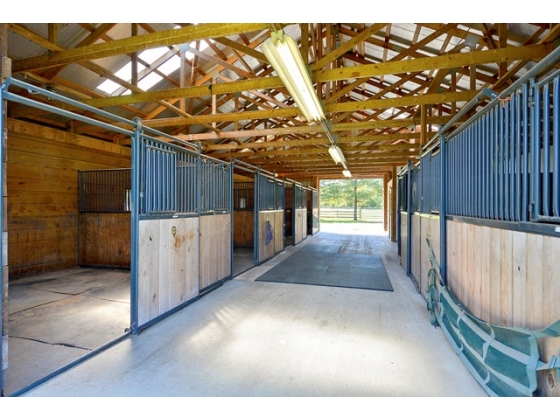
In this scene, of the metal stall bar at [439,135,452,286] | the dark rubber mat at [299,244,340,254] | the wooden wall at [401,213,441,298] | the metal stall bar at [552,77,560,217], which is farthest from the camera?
the dark rubber mat at [299,244,340,254]

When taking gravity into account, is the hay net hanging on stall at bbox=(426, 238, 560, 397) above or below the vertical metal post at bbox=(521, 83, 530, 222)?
below

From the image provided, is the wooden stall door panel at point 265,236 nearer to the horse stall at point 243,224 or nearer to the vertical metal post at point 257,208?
the vertical metal post at point 257,208

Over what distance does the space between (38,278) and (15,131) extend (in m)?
2.32

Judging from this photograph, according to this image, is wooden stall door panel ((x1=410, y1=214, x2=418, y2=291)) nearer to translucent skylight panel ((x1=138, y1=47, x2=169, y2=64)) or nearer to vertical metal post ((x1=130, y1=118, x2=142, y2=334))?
vertical metal post ((x1=130, y1=118, x2=142, y2=334))

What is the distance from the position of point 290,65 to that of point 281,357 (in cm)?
246

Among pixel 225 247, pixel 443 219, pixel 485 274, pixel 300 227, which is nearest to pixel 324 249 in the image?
pixel 300 227

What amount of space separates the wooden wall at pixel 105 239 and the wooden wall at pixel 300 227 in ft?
16.1

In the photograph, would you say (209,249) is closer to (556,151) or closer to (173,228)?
(173,228)

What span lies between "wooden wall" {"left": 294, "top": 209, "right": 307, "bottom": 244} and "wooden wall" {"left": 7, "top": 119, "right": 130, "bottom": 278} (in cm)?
564

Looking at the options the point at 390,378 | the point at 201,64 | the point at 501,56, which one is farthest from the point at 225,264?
the point at 201,64

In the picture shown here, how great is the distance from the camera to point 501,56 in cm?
287

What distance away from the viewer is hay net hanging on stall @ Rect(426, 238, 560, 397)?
4.20ft

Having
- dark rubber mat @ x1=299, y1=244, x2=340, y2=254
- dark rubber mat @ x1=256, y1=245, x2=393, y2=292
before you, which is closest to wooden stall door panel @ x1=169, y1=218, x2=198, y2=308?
dark rubber mat @ x1=256, y1=245, x2=393, y2=292

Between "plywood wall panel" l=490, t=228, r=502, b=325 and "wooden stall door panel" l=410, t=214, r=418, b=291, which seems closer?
"plywood wall panel" l=490, t=228, r=502, b=325
